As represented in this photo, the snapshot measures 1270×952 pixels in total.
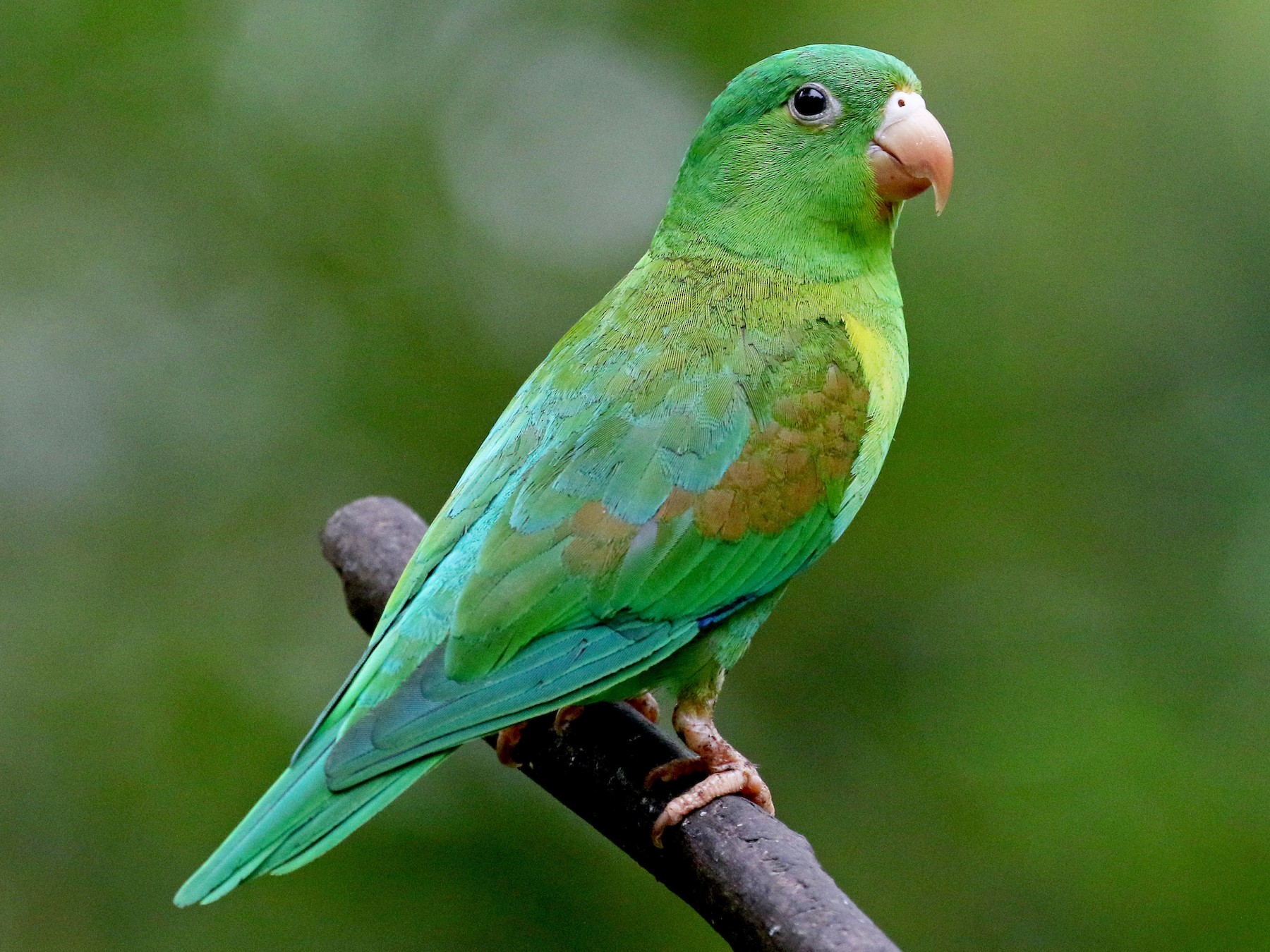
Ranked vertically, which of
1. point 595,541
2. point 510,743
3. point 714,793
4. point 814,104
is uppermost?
point 814,104

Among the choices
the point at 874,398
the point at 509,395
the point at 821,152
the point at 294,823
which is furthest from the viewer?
the point at 509,395

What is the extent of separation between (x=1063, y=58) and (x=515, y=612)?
2842 mm

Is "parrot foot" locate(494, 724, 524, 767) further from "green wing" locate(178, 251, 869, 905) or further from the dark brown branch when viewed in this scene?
"green wing" locate(178, 251, 869, 905)

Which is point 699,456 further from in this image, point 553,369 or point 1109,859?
point 1109,859

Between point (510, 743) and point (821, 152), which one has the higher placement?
point (821, 152)

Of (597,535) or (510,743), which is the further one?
(510,743)

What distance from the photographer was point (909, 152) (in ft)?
9.71

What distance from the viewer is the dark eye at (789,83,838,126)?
3000 mm

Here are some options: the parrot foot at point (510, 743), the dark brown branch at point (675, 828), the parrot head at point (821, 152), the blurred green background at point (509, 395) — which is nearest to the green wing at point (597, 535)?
the parrot head at point (821, 152)

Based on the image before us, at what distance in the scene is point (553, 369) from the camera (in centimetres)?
292

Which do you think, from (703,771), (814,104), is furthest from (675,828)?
(814,104)

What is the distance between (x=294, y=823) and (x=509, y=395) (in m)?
2.17

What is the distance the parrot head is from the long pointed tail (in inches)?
55.2

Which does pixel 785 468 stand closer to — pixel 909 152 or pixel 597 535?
pixel 597 535
